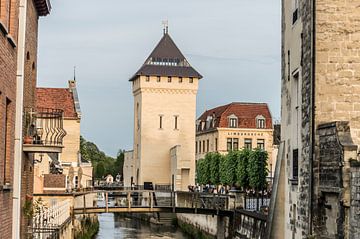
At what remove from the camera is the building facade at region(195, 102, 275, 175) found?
8175cm

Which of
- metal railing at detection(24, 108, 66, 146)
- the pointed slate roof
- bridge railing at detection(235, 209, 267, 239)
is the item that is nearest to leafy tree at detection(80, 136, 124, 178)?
the pointed slate roof

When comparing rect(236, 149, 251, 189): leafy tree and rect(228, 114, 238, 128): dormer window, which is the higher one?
rect(228, 114, 238, 128): dormer window

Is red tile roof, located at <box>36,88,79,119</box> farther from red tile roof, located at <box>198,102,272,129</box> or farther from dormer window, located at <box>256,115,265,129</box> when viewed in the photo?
dormer window, located at <box>256,115,265,129</box>

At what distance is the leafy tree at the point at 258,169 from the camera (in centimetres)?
5509

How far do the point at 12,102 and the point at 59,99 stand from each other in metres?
48.1

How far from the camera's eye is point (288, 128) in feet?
81.3

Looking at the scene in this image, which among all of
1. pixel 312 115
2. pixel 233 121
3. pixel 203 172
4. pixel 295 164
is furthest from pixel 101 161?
pixel 312 115

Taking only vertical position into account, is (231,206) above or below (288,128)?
below

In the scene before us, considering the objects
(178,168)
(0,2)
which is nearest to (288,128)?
(0,2)

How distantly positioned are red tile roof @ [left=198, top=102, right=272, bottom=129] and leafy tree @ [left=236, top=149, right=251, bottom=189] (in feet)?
71.2

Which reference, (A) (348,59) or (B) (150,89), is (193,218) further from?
(A) (348,59)

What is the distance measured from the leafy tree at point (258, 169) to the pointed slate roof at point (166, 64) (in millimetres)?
23130

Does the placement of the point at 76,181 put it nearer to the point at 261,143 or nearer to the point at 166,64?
the point at 166,64

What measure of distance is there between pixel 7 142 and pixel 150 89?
214 ft
